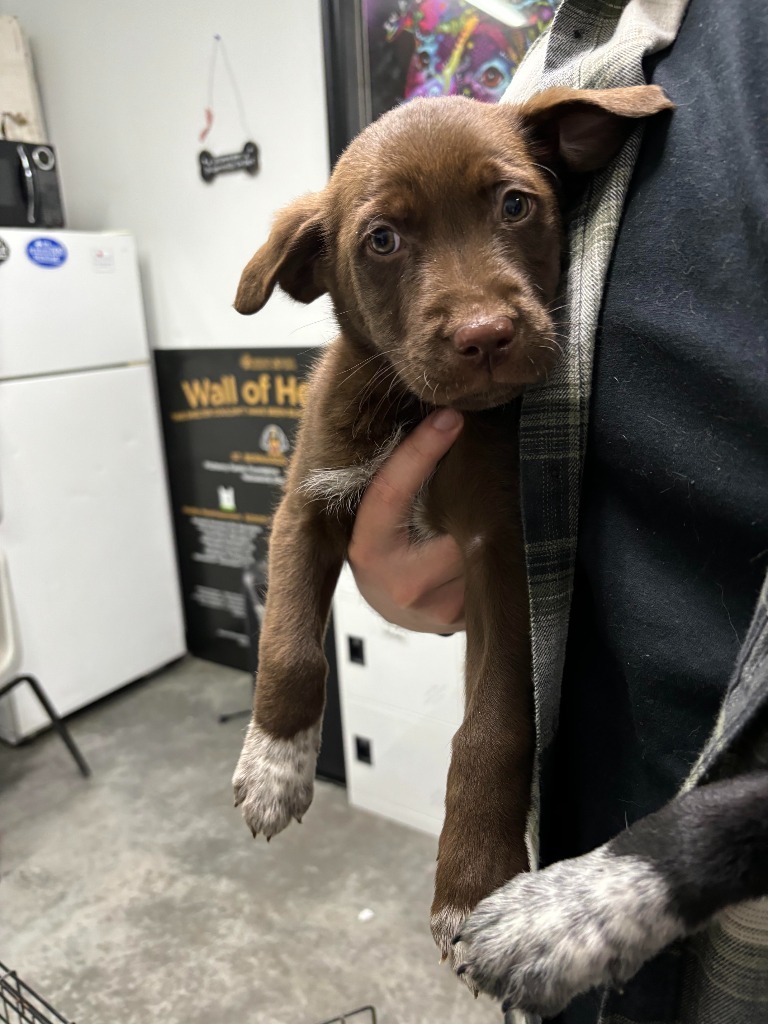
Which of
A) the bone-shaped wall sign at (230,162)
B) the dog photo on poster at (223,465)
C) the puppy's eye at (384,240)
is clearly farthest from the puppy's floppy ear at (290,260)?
the bone-shaped wall sign at (230,162)

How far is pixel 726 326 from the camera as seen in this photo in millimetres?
671

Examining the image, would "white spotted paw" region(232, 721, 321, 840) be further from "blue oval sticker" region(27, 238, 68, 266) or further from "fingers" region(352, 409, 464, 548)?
"blue oval sticker" region(27, 238, 68, 266)

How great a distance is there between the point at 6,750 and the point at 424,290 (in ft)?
11.8

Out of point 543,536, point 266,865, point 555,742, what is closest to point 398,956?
point 266,865

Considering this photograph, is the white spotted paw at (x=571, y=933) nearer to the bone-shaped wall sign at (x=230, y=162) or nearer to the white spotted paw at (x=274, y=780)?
the white spotted paw at (x=274, y=780)

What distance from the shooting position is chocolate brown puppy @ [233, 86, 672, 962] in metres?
0.90

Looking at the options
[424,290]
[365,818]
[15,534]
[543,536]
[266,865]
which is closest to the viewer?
[543,536]

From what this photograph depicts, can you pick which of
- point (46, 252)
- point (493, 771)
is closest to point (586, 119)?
point (493, 771)

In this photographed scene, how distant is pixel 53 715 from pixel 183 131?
275cm

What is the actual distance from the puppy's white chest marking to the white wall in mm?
2256

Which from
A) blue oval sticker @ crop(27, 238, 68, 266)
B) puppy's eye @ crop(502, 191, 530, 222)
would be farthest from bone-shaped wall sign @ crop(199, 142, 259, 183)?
puppy's eye @ crop(502, 191, 530, 222)

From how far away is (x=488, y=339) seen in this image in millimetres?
843

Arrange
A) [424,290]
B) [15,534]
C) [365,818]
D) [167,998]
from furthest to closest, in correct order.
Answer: [15,534]
[365,818]
[167,998]
[424,290]

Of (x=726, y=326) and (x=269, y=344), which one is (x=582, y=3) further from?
(x=269, y=344)
